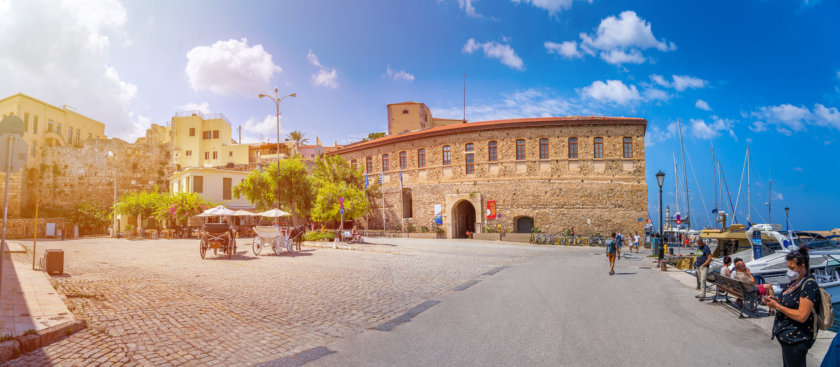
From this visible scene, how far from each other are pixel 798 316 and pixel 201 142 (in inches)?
2811

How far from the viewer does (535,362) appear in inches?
205

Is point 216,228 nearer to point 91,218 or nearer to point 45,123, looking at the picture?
point 91,218

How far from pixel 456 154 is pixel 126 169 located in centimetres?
4726

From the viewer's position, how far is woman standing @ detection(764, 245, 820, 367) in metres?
4.23

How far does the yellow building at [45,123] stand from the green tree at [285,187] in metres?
32.0

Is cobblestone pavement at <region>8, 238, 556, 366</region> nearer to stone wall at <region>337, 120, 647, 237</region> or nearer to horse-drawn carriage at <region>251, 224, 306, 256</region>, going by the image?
horse-drawn carriage at <region>251, 224, 306, 256</region>

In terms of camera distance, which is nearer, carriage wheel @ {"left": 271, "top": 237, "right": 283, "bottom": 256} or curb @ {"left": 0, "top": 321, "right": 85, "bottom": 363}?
curb @ {"left": 0, "top": 321, "right": 85, "bottom": 363}

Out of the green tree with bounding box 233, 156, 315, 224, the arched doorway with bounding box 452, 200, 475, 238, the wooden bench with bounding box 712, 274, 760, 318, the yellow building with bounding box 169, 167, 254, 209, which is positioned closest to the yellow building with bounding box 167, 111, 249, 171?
the yellow building with bounding box 169, 167, 254, 209

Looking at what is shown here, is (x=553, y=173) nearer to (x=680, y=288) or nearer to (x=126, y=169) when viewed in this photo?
(x=680, y=288)

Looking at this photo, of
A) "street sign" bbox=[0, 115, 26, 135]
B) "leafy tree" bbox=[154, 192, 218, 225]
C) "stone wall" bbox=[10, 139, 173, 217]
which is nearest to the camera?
"street sign" bbox=[0, 115, 26, 135]

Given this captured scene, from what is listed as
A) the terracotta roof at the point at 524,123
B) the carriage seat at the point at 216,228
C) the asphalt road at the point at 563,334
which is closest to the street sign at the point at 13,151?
the asphalt road at the point at 563,334

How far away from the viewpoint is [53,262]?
12641 mm

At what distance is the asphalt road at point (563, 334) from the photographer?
5.39 metres

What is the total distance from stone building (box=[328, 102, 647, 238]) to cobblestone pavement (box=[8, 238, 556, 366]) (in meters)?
23.6
